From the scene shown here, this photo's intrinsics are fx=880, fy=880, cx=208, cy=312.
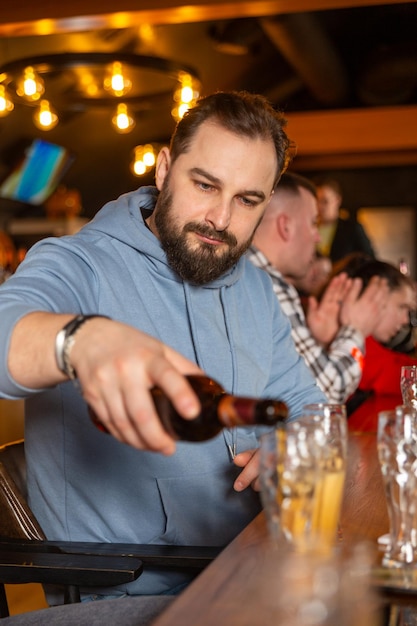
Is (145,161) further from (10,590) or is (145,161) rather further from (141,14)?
(10,590)

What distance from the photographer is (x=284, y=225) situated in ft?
9.53

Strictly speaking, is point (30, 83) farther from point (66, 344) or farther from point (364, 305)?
point (66, 344)

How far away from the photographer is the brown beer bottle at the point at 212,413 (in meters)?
0.89

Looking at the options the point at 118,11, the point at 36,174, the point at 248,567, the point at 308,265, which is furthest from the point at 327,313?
the point at 36,174

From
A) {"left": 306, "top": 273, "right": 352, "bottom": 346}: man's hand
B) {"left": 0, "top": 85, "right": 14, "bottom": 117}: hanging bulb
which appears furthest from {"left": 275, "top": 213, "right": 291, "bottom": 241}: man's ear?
{"left": 0, "top": 85, "right": 14, "bottom": 117}: hanging bulb

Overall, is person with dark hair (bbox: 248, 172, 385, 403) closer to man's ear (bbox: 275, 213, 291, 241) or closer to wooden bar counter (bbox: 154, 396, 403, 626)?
man's ear (bbox: 275, 213, 291, 241)

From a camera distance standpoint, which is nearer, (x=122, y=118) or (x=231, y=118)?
(x=231, y=118)

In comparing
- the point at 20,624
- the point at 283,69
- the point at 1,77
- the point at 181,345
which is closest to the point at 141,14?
the point at 1,77

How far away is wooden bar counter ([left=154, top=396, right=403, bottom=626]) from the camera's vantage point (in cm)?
83

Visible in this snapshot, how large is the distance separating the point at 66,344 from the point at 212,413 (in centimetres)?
17

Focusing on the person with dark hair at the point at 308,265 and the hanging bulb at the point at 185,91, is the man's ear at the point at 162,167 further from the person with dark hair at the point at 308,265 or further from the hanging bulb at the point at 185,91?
the hanging bulb at the point at 185,91

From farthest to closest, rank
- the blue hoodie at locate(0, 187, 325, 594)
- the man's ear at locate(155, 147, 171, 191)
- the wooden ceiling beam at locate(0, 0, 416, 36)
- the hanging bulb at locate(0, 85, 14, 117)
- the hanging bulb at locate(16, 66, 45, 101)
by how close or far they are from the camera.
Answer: the hanging bulb at locate(0, 85, 14, 117) → the hanging bulb at locate(16, 66, 45, 101) → the wooden ceiling beam at locate(0, 0, 416, 36) → the man's ear at locate(155, 147, 171, 191) → the blue hoodie at locate(0, 187, 325, 594)

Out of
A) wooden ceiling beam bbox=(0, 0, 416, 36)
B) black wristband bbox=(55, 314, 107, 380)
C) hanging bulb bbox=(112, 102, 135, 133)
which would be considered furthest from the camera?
hanging bulb bbox=(112, 102, 135, 133)

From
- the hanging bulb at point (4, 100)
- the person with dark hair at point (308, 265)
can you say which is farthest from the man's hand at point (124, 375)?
the hanging bulb at point (4, 100)
